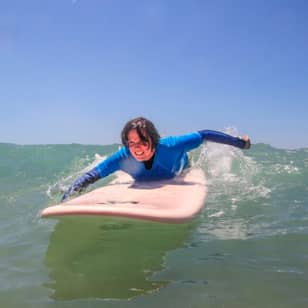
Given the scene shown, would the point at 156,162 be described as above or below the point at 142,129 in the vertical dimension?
below

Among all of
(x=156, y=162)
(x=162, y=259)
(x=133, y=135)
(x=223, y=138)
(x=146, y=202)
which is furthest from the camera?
(x=223, y=138)

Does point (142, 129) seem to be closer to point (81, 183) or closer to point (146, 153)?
point (146, 153)

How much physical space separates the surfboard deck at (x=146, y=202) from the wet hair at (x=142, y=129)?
0.46 m

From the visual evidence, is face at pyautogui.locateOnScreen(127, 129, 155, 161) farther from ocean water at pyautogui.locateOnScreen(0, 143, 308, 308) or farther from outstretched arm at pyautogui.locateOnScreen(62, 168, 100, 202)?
ocean water at pyautogui.locateOnScreen(0, 143, 308, 308)

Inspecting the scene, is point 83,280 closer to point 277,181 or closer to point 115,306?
point 115,306

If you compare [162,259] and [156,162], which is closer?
[162,259]

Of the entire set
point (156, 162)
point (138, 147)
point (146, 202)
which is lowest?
point (146, 202)

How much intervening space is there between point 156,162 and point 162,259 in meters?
1.71

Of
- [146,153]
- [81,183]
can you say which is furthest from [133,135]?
[81,183]

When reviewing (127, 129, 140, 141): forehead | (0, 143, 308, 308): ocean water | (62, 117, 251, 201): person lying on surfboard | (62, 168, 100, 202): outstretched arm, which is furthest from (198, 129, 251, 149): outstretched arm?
(62, 168, 100, 202): outstretched arm

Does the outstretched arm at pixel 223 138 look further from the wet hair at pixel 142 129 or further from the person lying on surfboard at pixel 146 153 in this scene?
the wet hair at pixel 142 129

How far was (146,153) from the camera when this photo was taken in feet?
13.0

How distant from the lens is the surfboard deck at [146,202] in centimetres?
261

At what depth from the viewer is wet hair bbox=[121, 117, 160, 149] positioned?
3820 millimetres
